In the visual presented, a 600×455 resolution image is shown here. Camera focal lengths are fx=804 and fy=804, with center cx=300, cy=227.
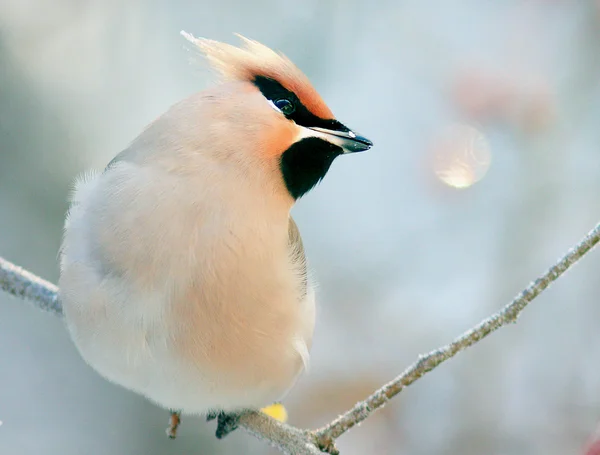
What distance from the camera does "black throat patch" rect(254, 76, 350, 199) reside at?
2.11m

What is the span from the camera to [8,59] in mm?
4691

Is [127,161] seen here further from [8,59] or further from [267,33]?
[8,59]

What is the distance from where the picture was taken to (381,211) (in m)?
4.49

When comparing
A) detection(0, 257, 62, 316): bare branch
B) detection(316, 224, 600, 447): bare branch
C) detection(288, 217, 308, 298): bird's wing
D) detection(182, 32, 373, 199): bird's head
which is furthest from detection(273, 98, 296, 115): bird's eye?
detection(0, 257, 62, 316): bare branch

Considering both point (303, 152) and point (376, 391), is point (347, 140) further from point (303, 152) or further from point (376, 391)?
point (376, 391)

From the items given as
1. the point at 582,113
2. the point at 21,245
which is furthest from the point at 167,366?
the point at 21,245

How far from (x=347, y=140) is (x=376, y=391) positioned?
0.65 m

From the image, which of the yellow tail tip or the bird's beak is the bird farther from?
the yellow tail tip

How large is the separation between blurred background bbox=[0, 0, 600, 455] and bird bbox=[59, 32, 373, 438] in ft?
5.26

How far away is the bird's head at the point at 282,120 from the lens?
2.09 metres

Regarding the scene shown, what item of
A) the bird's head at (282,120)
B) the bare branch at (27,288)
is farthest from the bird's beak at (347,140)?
the bare branch at (27,288)

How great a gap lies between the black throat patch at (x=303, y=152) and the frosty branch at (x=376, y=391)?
0.56m

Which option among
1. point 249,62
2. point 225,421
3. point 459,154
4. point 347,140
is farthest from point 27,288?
point 459,154

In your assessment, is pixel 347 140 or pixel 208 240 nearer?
pixel 208 240
